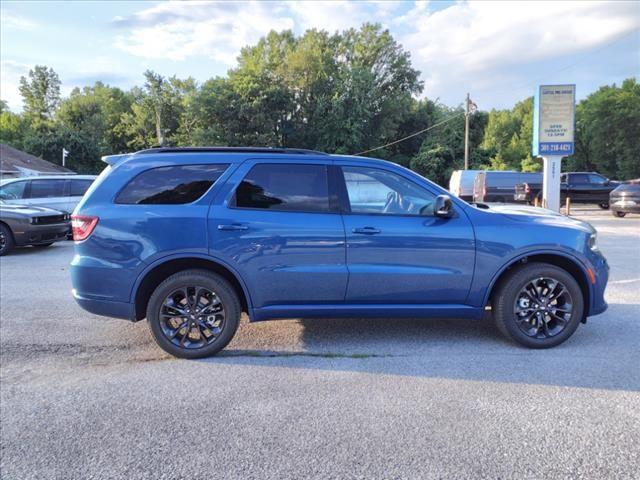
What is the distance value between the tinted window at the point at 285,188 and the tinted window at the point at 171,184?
0.31 metres

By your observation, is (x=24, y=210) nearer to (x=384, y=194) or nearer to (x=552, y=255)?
(x=384, y=194)

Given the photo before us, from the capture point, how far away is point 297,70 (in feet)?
159

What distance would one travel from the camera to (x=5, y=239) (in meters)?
10.6

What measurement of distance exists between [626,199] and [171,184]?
65.9 ft

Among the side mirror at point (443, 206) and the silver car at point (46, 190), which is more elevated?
the silver car at point (46, 190)

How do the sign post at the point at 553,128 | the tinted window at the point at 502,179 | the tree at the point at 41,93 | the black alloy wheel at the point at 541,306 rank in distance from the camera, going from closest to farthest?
the black alloy wheel at the point at 541,306, the sign post at the point at 553,128, the tinted window at the point at 502,179, the tree at the point at 41,93

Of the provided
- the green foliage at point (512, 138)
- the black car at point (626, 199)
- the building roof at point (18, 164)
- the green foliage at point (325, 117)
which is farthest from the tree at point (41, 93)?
the black car at point (626, 199)

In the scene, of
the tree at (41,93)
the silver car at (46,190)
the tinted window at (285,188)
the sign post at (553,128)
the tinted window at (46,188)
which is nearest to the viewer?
the tinted window at (285,188)

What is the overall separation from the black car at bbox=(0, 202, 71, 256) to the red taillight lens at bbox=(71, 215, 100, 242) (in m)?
7.70

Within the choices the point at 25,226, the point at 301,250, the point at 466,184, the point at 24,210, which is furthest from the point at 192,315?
the point at 466,184

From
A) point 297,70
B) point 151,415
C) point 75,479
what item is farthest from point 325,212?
point 297,70

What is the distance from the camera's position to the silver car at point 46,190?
1275 cm

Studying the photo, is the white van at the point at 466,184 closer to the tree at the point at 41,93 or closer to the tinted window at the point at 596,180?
the tinted window at the point at 596,180

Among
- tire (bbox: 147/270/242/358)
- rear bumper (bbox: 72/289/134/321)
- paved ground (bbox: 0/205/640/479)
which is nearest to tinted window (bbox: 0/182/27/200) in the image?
paved ground (bbox: 0/205/640/479)
